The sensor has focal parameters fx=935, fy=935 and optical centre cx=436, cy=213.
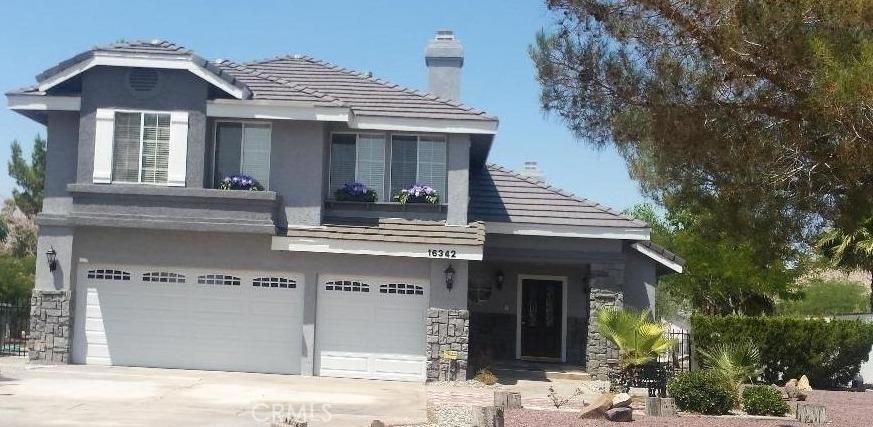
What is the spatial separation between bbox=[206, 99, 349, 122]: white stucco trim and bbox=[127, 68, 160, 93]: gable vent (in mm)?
1147

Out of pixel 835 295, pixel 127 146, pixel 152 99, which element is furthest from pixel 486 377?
pixel 835 295

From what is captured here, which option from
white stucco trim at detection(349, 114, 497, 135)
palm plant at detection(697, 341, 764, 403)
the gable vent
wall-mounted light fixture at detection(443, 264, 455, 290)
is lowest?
palm plant at detection(697, 341, 764, 403)

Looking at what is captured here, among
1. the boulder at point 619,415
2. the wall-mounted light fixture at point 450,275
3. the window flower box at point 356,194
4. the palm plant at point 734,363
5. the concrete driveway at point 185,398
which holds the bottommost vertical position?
the concrete driveway at point 185,398

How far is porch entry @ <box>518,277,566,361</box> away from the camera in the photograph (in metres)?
22.2

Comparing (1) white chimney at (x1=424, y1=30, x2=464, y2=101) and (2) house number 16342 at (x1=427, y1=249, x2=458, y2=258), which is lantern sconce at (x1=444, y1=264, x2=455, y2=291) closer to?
(2) house number 16342 at (x1=427, y1=249, x2=458, y2=258)

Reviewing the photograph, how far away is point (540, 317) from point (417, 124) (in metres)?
6.49

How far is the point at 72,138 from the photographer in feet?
60.4

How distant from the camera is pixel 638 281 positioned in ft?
67.0

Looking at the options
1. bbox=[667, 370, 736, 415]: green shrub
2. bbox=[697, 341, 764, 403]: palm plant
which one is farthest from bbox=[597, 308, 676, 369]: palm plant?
bbox=[667, 370, 736, 415]: green shrub

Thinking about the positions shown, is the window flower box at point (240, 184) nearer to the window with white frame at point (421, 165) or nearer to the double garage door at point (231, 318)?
the double garage door at point (231, 318)

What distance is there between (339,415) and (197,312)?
6292 millimetres

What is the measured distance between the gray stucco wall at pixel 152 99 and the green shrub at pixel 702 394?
9593 mm

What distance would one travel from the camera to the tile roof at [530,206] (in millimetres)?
19578

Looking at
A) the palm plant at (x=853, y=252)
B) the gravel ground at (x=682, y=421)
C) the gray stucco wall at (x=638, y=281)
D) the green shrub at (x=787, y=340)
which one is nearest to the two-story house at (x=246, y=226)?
the gray stucco wall at (x=638, y=281)
